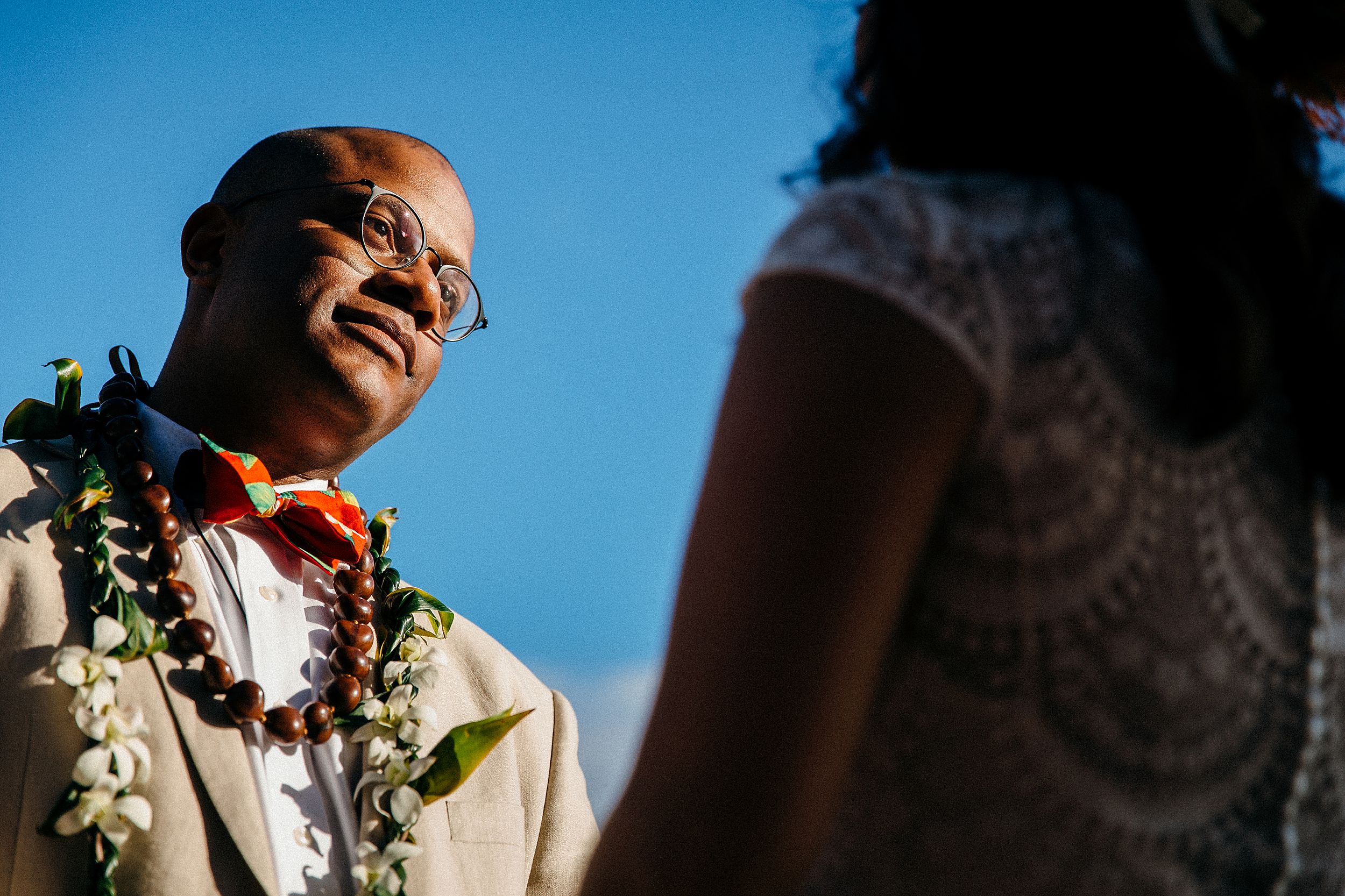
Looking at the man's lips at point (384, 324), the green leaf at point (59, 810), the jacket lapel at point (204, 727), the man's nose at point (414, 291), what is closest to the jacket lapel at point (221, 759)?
the jacket lapel at point (204, 727)

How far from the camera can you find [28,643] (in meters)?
1.94

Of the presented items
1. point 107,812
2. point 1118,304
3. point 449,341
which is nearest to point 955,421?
point 1118,304

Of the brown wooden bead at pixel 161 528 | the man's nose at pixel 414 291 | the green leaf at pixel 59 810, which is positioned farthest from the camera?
the man's nose at pixel 414 291

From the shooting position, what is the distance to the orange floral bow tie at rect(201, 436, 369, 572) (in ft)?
7.63

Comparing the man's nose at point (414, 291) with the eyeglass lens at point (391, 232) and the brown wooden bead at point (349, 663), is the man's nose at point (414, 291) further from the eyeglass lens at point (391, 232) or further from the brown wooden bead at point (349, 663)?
the brown wooden bead at point (349, 663)

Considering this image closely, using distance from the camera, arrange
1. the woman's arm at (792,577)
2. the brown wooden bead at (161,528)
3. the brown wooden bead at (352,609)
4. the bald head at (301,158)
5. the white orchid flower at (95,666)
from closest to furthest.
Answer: the woman's arm at (792,577) → the white orchid flower at (95,666) → the brown wooden bead at (161,528) → the brown wooden bead at (352,609) → the bald head at (301,158)

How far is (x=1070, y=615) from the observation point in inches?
29.8

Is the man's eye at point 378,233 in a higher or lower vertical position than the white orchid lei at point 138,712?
higher

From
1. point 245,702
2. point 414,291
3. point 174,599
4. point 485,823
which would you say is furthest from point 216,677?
point 414,291

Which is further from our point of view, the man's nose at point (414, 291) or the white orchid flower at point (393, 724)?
the man's nose at point (414, 291)

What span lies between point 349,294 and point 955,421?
2.22 metres

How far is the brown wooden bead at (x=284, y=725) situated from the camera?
2111 millimetres

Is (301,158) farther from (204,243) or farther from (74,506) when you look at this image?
(74,506)

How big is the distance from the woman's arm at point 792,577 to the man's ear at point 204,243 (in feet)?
8.24
